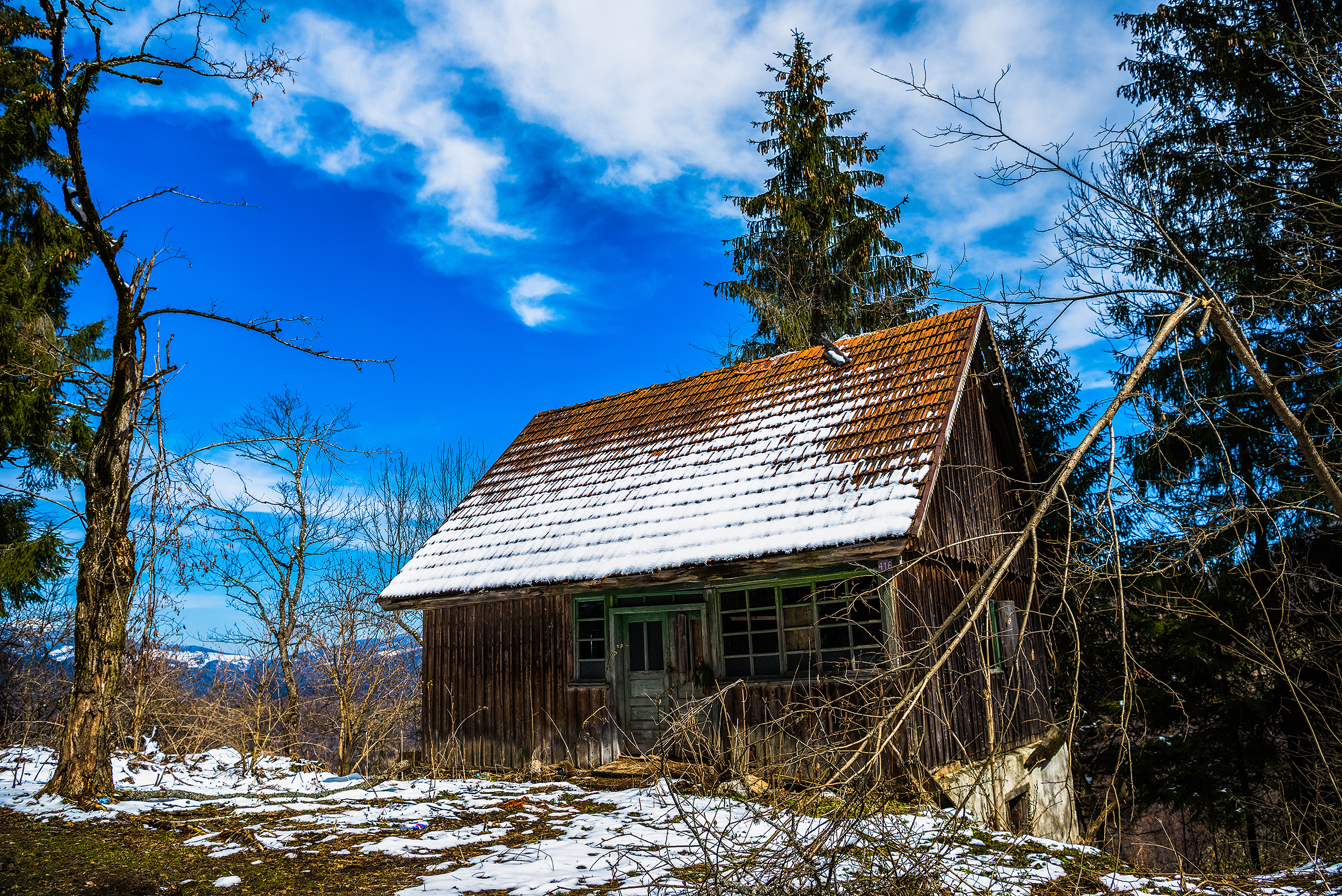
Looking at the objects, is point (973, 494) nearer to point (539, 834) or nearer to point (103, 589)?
point (539, 834)

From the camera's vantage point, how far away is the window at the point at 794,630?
9.85 m

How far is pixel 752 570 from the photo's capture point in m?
9.95

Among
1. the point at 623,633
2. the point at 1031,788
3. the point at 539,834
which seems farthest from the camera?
the point at 1031,788

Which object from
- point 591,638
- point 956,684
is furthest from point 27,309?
point 956,684

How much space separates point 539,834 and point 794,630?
4262 millimetres

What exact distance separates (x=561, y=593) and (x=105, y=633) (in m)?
5.40

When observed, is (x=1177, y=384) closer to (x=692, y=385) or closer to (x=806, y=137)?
(x=692, y=385)

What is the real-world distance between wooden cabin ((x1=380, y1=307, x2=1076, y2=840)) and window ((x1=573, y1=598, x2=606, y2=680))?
0.03 meters

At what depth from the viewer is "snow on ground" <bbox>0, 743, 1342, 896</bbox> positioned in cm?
544

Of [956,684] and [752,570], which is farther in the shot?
[956,684]

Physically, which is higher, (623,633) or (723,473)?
(723,473)

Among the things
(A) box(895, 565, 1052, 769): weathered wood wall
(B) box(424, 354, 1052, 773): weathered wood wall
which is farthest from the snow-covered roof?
(A) box(895, 565, 1052, 769): weathered wood wall

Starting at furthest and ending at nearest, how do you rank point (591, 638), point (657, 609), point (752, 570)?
1. point (591, 638)
2. point (657, 609)
3. point (752, 570)

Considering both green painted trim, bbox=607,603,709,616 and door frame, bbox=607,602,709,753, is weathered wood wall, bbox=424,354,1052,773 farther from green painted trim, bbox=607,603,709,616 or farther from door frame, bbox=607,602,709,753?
green painted trim, bbox=607,603,709,616
